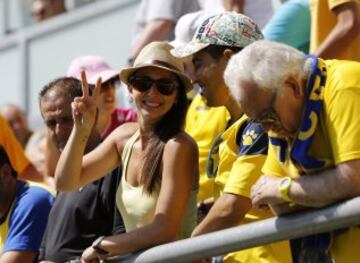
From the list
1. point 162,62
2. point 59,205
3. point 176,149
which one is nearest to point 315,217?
point 176,149

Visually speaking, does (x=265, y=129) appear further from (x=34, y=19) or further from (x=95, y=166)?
(x=34, y=19)

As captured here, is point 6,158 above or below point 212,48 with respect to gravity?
below

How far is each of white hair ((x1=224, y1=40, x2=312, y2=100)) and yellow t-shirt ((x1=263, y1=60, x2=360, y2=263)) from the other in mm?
122

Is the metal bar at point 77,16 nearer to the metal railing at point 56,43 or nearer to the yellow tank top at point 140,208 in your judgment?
the metal railing at point 56,43

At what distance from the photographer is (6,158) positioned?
23.4 feet

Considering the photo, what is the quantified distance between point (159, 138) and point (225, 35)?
1.70 ft

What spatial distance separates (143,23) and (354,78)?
3.90m

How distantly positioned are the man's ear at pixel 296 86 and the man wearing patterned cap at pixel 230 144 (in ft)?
1.79

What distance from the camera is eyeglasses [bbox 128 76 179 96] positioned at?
6.29 m

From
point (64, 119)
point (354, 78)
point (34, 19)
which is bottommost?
point (34, 19)

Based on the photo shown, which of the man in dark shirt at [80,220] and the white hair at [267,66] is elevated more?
the white hair at [267,66]

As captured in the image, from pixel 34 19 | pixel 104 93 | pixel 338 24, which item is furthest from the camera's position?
pixel 34 19

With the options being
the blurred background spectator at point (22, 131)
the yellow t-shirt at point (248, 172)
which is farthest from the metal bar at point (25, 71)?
the yellow t-shirt at point (248, 172)

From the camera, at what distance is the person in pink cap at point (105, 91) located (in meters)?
7.79
